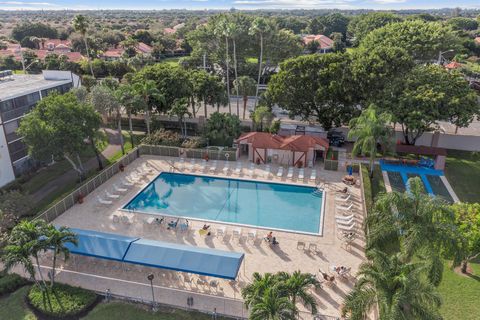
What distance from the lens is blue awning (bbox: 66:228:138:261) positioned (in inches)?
866

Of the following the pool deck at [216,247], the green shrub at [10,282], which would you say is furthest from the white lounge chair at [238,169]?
the green shrub at [10,282]

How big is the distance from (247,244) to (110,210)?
11.6 m

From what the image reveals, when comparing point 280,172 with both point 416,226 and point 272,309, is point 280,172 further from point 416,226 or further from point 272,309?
point 272,309

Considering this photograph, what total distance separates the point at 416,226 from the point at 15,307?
20886 millimetres

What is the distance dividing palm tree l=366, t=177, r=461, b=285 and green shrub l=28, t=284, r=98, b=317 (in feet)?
49.3

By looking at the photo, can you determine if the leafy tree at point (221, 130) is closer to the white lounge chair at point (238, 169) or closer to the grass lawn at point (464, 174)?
the white lounge chair at point (238, 169)

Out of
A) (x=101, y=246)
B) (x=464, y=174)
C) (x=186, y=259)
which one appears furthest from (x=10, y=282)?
(x=464, y=174)

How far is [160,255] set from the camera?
856 inches

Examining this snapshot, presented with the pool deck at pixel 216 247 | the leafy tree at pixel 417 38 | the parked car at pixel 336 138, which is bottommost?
the pool deck at pixel 216 247

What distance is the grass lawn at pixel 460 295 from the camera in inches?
737

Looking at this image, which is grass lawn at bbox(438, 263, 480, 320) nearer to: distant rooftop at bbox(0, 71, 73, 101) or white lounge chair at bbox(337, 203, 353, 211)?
white lounge chair at bbox(337, 203, 353, 211)

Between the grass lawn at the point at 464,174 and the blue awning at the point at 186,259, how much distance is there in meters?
21.4

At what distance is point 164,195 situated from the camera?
32594 millimetres

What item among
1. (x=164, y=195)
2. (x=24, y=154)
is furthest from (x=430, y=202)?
(x=24, y=154)
